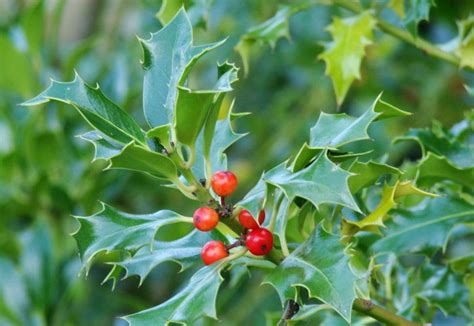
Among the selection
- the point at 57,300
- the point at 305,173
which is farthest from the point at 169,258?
the point at 57,300

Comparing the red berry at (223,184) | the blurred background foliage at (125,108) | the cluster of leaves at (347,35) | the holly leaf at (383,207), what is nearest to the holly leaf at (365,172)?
the holly leaf at (383,207)

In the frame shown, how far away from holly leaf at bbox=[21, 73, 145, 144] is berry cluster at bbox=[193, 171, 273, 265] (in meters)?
0.08

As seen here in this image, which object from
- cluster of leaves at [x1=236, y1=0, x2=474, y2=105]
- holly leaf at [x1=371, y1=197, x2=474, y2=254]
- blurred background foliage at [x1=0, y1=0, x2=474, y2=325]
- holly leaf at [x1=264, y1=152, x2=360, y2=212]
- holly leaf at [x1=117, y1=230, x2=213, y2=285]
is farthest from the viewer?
blurred background foliage at [x1=0, y1=0, x2=474, y2=325]

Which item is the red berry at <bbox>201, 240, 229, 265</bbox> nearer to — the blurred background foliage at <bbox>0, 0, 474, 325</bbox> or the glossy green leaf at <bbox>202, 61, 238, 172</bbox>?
the glossy green leaf at <bbox>202, 61, 238, 172</bbox>

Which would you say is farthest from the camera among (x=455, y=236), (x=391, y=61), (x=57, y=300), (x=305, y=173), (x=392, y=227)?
(x=391, y=61)

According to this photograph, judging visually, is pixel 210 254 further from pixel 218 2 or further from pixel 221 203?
pixel 218 2

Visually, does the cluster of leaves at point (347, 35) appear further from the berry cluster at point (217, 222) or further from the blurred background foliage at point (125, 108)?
the blurred background foliage at point (125, 108)

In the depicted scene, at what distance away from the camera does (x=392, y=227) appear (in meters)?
1.04

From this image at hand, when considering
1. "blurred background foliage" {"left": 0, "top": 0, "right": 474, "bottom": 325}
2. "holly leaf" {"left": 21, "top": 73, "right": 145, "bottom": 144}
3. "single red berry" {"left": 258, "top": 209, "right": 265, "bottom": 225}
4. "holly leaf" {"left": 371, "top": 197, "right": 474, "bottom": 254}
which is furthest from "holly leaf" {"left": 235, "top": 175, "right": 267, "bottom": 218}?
"blurred background foliage" {"left": 0, "top": 0, "right": 474, "bottom": 325}

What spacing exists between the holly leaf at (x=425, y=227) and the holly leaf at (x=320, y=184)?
303 millimetres

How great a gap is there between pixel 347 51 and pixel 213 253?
1.79 feet

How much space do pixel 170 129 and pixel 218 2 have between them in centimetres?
172

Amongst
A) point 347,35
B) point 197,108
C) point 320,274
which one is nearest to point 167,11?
point 347,35

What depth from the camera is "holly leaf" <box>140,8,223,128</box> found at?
2.74 feet
